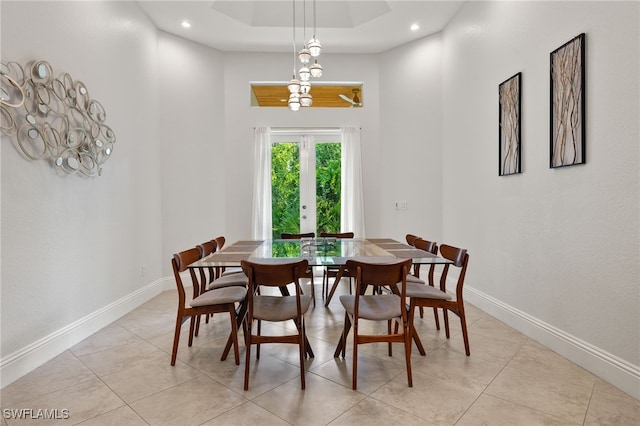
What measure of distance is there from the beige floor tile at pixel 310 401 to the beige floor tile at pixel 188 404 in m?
0.20

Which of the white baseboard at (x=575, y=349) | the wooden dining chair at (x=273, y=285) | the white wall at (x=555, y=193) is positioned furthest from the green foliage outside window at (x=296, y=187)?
the wooden dining chair at (x=273, y=285)

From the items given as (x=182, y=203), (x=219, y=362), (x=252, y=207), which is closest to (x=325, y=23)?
(x=252, y=207)

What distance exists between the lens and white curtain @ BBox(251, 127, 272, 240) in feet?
15.8

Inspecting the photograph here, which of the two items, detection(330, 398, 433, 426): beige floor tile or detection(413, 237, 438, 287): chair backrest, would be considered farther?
detection(413, 237, 438, 287): chair backrest

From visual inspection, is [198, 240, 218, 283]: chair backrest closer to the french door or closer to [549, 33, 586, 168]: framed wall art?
the french door

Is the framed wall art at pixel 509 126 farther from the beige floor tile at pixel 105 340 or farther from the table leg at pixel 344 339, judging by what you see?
the beige floor tile at pixel 105 340

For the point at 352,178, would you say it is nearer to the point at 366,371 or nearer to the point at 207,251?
the point at 207,251

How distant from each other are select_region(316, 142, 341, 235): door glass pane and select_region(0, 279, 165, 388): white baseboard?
2.80m

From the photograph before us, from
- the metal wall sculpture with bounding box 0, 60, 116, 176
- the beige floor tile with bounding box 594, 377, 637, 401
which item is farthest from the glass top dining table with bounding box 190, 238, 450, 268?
the metal wall sculpture with bounding box 0, 60, 116, 176

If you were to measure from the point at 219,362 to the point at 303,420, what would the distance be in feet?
3.05

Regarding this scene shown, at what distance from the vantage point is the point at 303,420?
1.68 meters

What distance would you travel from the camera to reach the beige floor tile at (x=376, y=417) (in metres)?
1.65

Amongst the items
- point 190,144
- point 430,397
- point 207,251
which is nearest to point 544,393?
point 430,397

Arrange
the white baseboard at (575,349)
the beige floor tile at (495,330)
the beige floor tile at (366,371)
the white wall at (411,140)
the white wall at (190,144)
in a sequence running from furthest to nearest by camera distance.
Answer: the white wall at (411,140)
the white wall at (190,144)
the beige floor tile at (495,330)
the beige floor tile at (366,371)
the white baseboard at (575,349)
